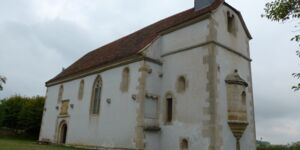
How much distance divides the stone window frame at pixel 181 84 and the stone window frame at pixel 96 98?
7020 millimetres

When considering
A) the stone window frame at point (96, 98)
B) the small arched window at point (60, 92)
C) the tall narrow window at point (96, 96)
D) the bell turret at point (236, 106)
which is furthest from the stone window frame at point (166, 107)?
the small arched window at point (60, 92)

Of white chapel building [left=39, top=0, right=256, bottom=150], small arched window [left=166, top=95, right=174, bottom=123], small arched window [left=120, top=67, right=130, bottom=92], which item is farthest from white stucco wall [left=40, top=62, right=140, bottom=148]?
small arched window [left=166, top=95, right=174, bottom=123]

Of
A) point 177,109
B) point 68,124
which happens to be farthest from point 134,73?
point 68,124

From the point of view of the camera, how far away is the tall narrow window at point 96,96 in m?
22.2

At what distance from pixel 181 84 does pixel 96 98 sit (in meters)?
8.02

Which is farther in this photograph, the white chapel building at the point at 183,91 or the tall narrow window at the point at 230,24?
the tall narrow window at the point at 230,24

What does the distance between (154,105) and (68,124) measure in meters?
10.2

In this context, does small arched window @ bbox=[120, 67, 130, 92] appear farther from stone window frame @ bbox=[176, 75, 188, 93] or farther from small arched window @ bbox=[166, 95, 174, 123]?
stone window frame @ bbox=[176, 75, 188, 93]

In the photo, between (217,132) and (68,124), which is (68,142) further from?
(217,132)

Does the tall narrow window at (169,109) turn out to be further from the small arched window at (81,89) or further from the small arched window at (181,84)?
the small arched window at (81,89)

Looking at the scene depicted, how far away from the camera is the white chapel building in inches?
629

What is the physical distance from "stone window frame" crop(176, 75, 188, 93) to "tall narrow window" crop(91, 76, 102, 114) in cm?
723

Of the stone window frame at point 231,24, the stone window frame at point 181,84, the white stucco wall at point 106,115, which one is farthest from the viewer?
the stone window frame at point 231,24

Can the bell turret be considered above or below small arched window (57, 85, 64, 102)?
below
